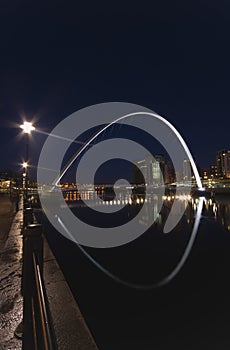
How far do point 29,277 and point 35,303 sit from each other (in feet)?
1.25

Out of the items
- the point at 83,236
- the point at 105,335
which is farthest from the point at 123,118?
the point at 105,335

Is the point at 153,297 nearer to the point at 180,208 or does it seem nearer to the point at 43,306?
the point at 43,306

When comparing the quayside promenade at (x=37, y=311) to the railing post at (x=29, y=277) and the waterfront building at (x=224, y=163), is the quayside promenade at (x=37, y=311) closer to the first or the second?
the railing post at (x=29, y=277)

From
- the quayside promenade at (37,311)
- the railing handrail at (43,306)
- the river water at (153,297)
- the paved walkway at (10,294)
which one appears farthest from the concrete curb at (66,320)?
the river water at (153,297)

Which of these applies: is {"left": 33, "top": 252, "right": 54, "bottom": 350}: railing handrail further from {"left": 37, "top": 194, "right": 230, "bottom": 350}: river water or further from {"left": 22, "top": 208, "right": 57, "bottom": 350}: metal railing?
{"left": 37, "top": 194, "right": 230, "bottom": 350}: river water

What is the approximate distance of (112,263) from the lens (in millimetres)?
9320

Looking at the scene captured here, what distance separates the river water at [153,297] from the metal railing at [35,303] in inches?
90.8

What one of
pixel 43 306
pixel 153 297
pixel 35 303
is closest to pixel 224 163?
pixel 153 297

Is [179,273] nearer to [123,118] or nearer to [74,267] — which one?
[74,267]

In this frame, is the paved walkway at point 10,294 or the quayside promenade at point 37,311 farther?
the paved walkway at point 10,294

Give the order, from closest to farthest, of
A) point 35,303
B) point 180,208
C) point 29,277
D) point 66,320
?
point 35,303, point 29,277, point 66,320, point 180,208

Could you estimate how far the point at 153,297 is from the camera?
20.9 ft

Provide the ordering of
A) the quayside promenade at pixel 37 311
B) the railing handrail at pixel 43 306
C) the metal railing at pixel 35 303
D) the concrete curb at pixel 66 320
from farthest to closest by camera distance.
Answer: the concrete curb at pixel 66 320 → the quayside promenade at pixel 37 311 → the metal railing at pixel 35 303 → the railing handrail at pixel 43 306

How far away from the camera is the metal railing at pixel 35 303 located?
93.0 inches
